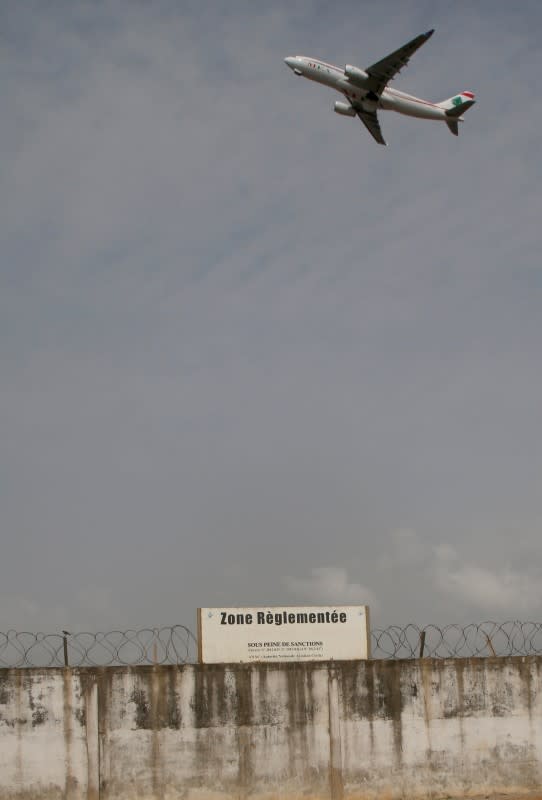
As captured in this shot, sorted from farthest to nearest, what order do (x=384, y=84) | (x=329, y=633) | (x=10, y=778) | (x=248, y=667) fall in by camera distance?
(x=384, y=84) → (x=329, y=633) → (x=248, y=667) → (x=10, y=778)

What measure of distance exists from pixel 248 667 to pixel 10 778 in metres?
5.77

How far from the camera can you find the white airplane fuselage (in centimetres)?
4462

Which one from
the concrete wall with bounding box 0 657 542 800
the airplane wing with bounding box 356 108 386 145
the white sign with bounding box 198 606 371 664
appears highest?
the airplane wing with bounding box 356 108 386 145

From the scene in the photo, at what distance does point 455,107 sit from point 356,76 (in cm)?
666

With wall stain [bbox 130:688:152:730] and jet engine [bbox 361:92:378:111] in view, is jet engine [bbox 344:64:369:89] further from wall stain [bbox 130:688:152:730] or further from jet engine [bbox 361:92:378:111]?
wall stain [bbox 130:688:152:730]

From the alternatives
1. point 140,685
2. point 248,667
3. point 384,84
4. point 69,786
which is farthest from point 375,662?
point 384,84

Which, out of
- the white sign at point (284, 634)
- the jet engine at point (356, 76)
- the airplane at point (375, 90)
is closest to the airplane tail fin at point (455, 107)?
the airplane at point (375, 90)

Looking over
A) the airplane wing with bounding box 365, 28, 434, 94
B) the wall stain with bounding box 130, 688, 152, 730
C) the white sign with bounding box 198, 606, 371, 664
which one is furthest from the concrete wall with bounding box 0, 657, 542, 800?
the airplane wing with bounding box 365, 28, 434, 94

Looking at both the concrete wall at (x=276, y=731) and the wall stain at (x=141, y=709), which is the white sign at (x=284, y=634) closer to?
the concrete wall at (x=276, y=731)

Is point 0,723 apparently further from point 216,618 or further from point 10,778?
point 216,618

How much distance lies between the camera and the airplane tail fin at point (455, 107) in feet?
156

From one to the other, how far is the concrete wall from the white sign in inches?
32.6

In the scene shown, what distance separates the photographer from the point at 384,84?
43844 millimetres

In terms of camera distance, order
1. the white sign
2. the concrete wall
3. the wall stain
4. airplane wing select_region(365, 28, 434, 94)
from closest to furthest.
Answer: the concrete wall
the wall stain
the white sign
airplane wing select_region(365, 28, 434, 94)
